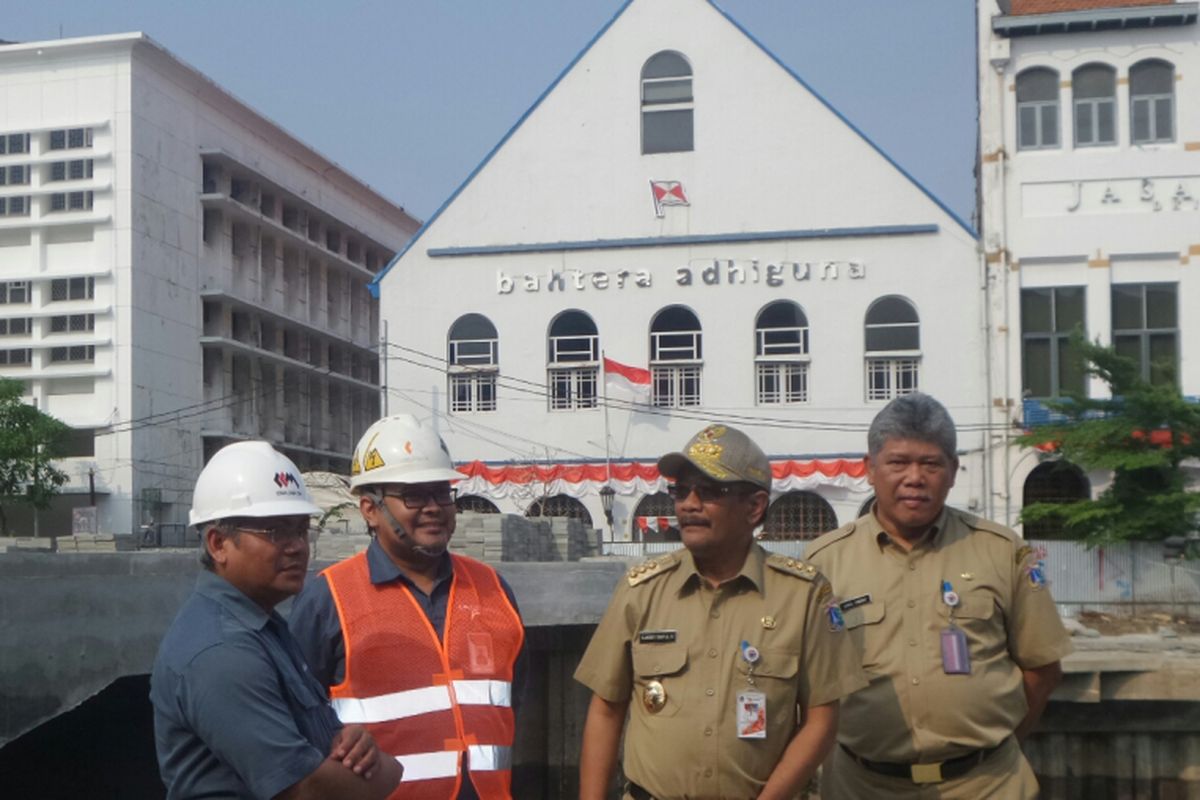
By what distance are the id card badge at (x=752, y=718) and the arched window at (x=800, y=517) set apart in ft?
98.3

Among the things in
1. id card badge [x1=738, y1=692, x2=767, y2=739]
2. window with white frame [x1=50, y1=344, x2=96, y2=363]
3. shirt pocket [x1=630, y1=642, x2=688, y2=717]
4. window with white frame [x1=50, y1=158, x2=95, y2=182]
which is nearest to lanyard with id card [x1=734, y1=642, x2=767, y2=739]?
id card badge [x1=738, y1=692, x2=767, y2=739]

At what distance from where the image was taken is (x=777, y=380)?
3488cm

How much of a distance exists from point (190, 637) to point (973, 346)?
Result: 31631mm

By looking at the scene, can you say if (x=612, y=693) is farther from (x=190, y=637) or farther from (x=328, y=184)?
(x=328, y=184)

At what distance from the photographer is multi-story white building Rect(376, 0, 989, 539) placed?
1346 inches

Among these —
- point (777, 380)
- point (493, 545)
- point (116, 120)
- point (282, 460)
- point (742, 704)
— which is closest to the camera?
point (282, 460)

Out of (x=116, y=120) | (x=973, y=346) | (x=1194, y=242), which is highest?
(x=116, y=120)

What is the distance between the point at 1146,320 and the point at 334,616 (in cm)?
3104

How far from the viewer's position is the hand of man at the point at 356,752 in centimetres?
346

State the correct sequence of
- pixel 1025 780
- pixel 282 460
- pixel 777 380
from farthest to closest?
pixel 777 380
pixel 1025 780
pixel 282 460

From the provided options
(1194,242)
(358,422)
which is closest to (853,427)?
(1194,242)

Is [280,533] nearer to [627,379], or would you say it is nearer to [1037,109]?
[627,379]

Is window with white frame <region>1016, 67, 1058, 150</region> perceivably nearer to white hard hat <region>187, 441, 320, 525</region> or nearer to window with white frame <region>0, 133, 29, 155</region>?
white hard hat <region>187, 441, 320, 525</region>

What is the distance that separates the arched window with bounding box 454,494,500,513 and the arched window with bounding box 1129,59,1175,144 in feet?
57.6
